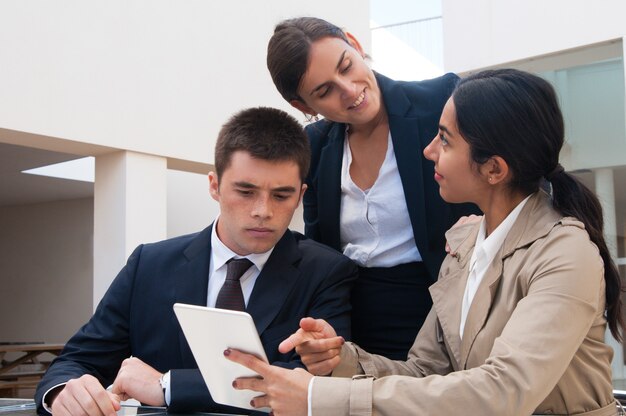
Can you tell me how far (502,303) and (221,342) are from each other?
1.77 ft

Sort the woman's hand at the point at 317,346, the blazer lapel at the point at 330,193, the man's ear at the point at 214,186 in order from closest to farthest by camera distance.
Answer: the woman's hand at the point at 317,346 < the man's ear at the point at 214,186 < the blazer lapel at the point at 330,193

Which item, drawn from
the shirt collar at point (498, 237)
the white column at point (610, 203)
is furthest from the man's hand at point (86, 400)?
the white column at point (610, 203)

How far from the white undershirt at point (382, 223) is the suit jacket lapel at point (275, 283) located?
0.21 meters

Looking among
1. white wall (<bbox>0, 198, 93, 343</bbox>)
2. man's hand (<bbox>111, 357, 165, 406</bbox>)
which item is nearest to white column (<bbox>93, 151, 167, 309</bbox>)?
man's hand (<bbox>111, 357, 165, 406</bbox>)

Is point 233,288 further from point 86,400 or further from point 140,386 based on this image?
point 86,400

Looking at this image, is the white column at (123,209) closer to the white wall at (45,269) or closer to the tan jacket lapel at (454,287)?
the tan jacket lapel at (454,287)

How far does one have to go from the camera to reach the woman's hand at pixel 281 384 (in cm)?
134

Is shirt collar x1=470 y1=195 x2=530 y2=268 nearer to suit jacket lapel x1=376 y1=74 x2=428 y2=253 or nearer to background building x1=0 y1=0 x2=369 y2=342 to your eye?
suit jacket lapel x1=376 y1=74 x2=428 y2=253

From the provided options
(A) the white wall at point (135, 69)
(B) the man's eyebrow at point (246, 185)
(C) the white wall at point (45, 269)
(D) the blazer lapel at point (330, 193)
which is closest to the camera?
(B) the man's eyebrow at point (246, 185)

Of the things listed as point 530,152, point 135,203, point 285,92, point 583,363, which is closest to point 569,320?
point 583,363

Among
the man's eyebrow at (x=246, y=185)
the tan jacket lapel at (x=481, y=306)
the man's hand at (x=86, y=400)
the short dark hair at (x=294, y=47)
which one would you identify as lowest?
the man's hand at (x=86, y=400)

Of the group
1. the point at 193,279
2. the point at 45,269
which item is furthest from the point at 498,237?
the point at 45,269

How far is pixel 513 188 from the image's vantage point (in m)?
1.65

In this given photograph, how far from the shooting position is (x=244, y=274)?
2084mm
